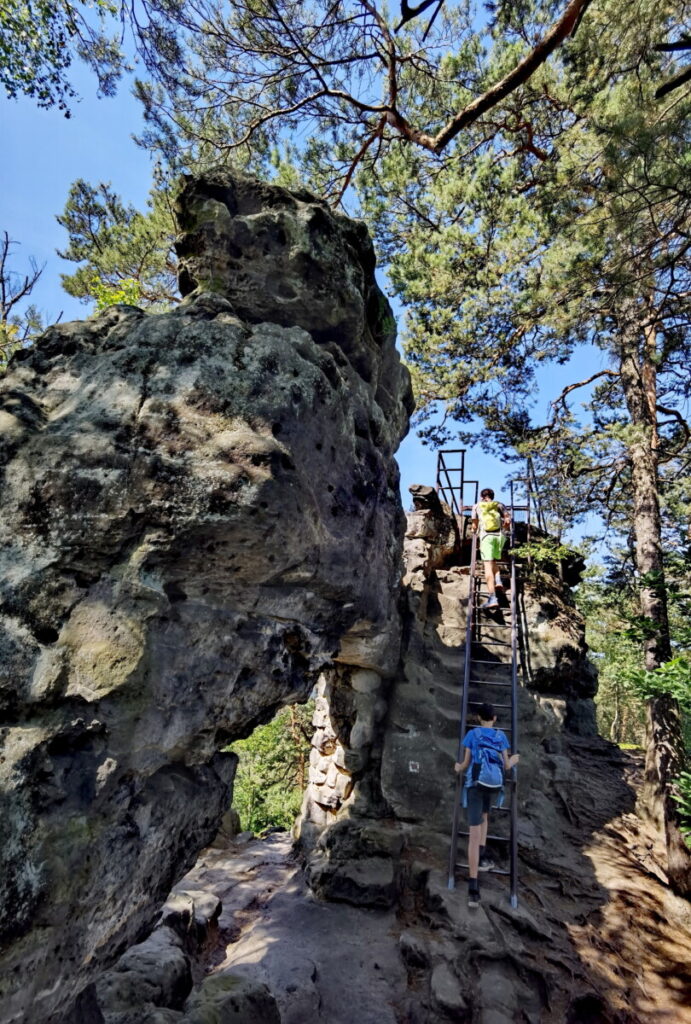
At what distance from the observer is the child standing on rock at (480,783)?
16.6ft

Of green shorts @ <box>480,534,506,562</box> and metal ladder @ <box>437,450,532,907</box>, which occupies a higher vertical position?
green shorts @ <box>480,534,506,562</box>

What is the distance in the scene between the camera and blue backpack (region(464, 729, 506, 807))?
505cm

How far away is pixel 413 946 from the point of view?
477 centimetres

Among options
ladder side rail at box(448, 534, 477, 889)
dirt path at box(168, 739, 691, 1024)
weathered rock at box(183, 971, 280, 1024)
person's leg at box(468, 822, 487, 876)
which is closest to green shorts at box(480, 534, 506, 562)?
ladder side rail at box(448, 534, 477, 889)

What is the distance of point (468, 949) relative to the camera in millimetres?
4562

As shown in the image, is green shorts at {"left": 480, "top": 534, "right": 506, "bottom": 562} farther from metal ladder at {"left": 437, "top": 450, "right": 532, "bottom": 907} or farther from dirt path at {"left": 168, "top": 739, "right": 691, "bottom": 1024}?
dirt path at {"left": 168, "top": 739, "right": 691, "bottom": 1024}

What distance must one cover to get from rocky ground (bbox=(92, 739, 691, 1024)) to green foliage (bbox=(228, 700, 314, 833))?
565cm

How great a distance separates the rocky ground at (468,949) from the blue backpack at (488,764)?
1.20 metres

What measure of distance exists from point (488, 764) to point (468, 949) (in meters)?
1.49

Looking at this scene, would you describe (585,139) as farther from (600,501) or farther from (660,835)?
(660,835)

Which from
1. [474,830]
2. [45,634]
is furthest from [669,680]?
[45,634]

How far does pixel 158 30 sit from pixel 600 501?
9440mm

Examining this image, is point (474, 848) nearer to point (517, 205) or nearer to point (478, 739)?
point (478, 739)

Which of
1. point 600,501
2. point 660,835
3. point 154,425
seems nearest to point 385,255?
point 600,501
